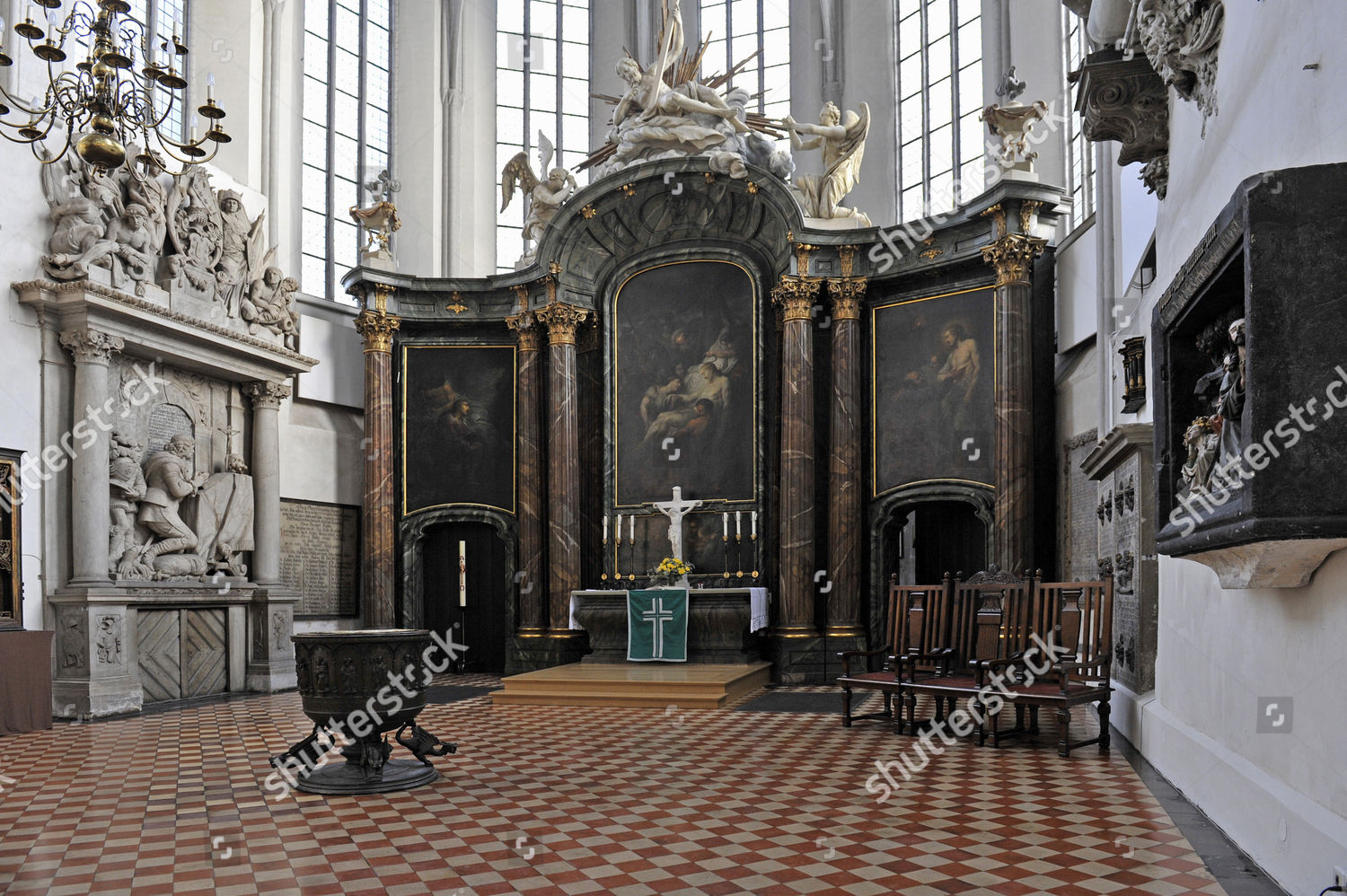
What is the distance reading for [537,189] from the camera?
16594mm

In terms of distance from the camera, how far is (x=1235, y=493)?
4090mm

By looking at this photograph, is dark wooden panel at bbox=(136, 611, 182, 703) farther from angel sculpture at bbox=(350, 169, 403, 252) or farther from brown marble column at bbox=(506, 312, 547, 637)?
angel sculpture at bbox=(350, 169, 403, 252)

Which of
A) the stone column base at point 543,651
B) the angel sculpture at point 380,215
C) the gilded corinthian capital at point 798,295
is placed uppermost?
the angel sculpture at point 380,215

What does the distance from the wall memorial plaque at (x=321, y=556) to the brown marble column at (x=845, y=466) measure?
6.92m

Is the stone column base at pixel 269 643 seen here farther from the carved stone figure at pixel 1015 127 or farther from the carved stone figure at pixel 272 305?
the carved stone figure at pixel 1015 127

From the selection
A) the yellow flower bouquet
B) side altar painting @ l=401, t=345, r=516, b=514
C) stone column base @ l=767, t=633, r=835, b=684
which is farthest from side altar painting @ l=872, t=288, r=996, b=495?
side altar painting @ l=401, t=345, r=516, b=514

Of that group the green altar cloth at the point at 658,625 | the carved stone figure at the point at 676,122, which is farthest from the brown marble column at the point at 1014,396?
the green altar cloth at the point at 658,625

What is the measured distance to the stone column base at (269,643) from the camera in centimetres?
1335

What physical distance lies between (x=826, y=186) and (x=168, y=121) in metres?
8.79

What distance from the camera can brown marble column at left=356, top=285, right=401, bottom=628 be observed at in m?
15.8

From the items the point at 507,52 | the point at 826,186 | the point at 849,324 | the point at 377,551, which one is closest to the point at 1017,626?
the point at 849,324

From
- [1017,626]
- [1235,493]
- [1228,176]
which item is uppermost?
[1228,176]

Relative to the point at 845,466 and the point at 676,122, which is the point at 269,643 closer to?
the point at 845,466

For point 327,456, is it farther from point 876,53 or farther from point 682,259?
point 876,53
